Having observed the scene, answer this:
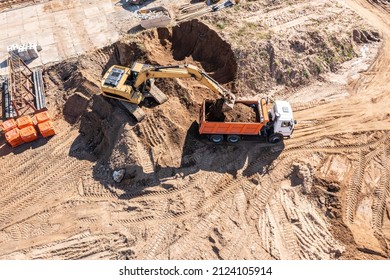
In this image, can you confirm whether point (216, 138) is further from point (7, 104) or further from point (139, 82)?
point (7, 104)

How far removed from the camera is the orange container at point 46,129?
52.5ft

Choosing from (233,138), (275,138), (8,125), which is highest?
(8,125)

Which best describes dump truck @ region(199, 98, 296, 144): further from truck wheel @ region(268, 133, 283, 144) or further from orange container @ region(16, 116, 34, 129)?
orange container @ region(16, 116, 34, 129)

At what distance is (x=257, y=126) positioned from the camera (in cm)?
1470

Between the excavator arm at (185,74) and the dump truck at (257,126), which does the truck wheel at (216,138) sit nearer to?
the dump truck at (257,126)

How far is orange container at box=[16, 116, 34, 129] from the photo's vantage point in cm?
1605

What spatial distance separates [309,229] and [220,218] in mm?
3906

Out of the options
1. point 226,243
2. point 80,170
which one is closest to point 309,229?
point 226,243

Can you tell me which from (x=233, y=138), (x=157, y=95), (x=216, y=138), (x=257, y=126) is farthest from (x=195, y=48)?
(x=257, y=126)

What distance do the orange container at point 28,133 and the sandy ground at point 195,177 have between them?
1.44ft

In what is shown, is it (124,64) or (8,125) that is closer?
(8,125)

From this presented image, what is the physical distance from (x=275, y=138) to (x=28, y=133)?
1277 cm

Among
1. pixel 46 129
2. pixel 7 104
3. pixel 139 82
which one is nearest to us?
pixel 139 82

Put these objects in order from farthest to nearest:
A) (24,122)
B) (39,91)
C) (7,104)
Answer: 1. (39,91)
2. (7,104)
3. (24,122)
